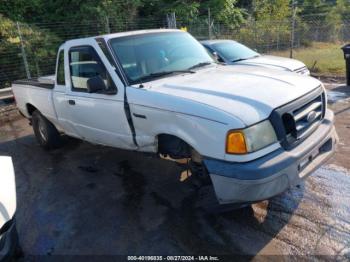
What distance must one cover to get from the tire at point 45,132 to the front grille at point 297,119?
14.4 ft

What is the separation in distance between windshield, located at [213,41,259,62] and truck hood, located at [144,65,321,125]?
186 inches

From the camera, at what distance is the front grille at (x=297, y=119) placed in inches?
124

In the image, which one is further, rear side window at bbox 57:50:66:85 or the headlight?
rear side window at bbox 57:50:66:85

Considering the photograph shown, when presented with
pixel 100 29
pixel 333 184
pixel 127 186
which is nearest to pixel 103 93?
pixel 127 186

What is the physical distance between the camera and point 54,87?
537 centimetres

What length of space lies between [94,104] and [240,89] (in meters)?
1.96

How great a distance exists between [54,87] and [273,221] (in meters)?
3.71

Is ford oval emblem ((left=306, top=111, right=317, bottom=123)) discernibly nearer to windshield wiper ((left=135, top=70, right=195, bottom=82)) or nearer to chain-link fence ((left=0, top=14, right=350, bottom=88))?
windshield wiper ((left=135, top=70, right=195, bottom=82))

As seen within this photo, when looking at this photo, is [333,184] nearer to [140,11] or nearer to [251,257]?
[251,257]

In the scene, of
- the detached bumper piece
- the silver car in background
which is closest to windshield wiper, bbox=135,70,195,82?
the detached bumper piece

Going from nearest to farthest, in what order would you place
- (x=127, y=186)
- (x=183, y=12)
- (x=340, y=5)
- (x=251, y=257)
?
(x=251, y=257) → (x=127, y=186) → (x=183, y=12) → (x=340, y=5)

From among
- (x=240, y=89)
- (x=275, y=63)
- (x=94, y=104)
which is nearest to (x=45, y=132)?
(x=94, y=104)

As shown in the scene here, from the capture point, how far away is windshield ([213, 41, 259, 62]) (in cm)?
895

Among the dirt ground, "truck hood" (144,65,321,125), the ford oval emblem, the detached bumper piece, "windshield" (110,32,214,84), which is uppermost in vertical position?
"windshield" (110,32,214,84)
